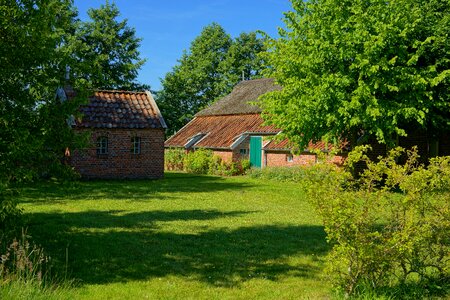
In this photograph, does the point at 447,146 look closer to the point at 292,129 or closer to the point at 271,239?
the point at 292,129

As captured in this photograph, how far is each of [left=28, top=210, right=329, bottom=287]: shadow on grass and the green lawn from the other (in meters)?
0.02

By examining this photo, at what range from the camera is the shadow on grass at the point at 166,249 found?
809 cm

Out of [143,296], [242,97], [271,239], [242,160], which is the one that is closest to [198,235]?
[271,239]

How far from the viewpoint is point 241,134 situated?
35.4 meters

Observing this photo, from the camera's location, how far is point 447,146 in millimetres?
26094

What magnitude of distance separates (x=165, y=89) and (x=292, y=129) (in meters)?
39.7

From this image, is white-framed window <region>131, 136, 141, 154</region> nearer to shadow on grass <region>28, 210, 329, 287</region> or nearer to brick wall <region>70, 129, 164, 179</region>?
brick wall <region>70, 129, 164, 179</region>

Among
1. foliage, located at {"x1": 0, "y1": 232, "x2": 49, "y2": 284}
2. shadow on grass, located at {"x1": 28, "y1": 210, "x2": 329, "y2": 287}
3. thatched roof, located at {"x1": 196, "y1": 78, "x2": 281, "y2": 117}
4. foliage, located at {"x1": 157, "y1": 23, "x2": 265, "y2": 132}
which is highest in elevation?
foliage, located at {"x1": 157, "y1": 23, "x2": 265, "y2": 132}

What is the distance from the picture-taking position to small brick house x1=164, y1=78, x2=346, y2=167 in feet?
103

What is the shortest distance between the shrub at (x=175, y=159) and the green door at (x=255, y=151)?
6981 mm

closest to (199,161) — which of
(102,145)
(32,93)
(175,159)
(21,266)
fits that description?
(175,159)

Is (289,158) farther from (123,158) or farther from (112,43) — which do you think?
(112,43)

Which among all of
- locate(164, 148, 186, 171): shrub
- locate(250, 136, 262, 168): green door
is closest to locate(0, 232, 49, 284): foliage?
locate(250, 136, 262, 168): green door

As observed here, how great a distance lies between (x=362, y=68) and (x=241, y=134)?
16.8 meters
